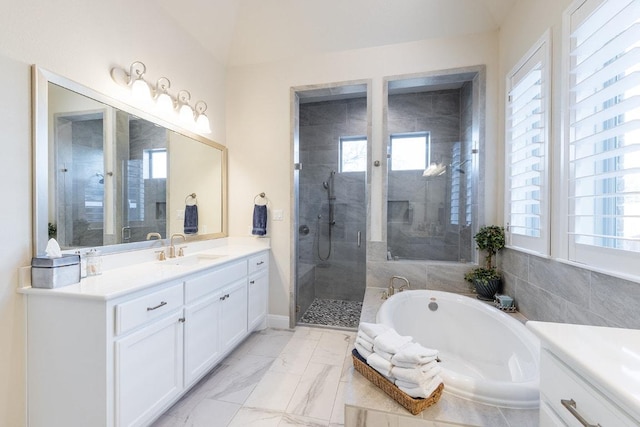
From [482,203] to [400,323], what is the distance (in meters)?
1.32

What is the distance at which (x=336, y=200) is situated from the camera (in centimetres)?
372

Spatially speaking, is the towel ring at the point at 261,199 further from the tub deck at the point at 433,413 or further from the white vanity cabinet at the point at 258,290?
the tub deck at the point at 433,413

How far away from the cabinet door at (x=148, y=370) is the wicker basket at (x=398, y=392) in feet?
3.51

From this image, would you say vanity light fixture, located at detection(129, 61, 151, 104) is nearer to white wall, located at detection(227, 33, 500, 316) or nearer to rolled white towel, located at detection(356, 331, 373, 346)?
white wall, located at detection(227, 33, 500, 316)

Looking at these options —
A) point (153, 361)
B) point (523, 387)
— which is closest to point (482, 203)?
point (523, 387)

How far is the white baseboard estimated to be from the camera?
2.86 meters

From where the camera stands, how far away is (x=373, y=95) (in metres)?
2.67

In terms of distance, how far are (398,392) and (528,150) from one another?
1835 millimetres

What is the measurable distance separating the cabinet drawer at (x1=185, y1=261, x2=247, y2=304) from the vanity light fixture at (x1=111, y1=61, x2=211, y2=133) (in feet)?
4.30

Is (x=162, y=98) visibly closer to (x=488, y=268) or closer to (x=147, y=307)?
(x=147, y=307)

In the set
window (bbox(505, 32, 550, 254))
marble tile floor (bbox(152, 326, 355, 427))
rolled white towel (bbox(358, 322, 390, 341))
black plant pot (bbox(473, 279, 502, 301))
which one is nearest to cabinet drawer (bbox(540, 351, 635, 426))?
rolled white towel (bbox(358, 322, 390, 341))

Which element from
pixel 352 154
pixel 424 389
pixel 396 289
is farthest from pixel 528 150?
pixel 352 154

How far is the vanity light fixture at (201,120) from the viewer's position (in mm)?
2498

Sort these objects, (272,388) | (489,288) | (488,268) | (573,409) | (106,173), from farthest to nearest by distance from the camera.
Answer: (488,268) → (489,288) → (272,388) → (106,173) → (573,409)
